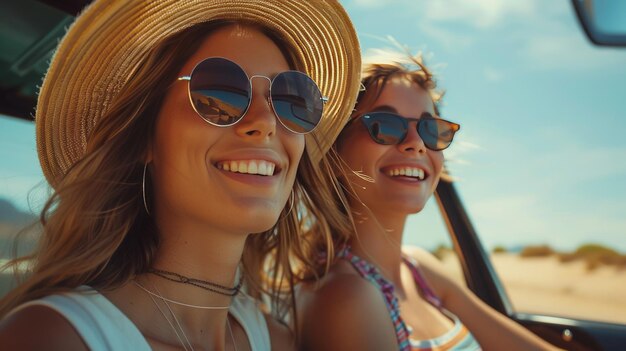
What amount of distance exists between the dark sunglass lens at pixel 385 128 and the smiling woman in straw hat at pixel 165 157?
462 mm

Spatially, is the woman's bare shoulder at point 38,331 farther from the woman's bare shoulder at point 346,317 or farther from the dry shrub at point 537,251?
the dry shrub at point 537,251

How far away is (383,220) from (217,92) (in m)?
1.02

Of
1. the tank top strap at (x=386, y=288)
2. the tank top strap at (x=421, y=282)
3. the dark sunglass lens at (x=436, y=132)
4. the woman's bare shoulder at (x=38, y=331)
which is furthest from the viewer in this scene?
the tank top strap at (x=421, y=282)

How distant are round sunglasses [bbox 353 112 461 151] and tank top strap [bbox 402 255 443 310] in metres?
0.64

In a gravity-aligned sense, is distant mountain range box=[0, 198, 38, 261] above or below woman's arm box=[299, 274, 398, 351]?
above

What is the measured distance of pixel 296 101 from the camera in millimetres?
1652

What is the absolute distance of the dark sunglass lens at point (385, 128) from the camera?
7.04ft

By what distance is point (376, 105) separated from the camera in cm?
223

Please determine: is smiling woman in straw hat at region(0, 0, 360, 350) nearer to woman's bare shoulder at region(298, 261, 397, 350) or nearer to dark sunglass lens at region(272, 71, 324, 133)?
dark sunglass lens at region(272, 71, 324, 133)

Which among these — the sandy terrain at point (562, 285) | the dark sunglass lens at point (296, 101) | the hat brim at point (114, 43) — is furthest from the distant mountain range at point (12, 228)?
the sandy terrain at point (562, 285)

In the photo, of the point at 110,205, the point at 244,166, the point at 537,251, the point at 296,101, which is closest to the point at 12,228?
the point at 110,205

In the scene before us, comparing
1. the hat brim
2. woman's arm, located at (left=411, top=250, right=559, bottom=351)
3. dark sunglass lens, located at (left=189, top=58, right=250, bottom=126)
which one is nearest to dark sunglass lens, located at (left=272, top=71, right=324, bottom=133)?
dark sunglass lens, located at (left=189, top=58, right=250, bottom=126)

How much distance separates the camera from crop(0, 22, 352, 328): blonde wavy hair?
4.81 feet

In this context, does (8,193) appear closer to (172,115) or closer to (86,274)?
(86,274)
